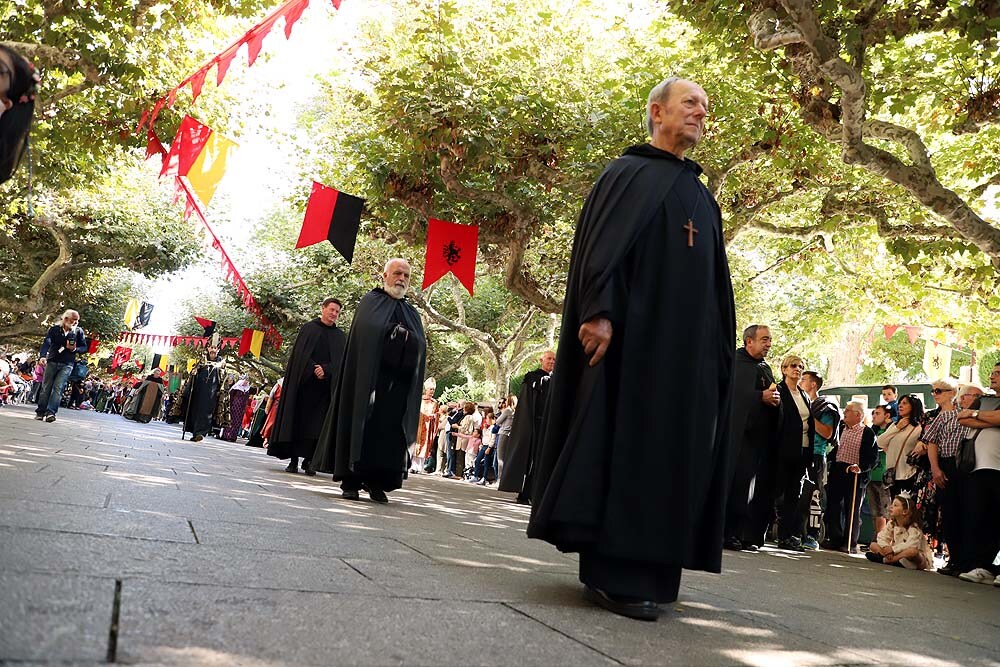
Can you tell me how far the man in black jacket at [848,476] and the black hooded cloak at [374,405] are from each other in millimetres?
5981

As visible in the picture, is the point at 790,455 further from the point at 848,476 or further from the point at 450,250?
the point at 450,250

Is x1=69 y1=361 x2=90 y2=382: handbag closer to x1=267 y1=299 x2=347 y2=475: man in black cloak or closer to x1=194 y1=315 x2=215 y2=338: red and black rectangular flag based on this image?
x1=267 y1=299 x2=347 y2=475: man in black cloak

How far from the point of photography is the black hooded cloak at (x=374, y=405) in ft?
24.5

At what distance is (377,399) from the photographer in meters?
7.62

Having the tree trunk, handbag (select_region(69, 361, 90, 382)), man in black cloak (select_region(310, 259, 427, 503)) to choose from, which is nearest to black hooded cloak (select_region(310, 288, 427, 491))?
man in black cloak (select_region(310, 259, 427, 503))

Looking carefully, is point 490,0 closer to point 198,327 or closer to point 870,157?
point 870,157

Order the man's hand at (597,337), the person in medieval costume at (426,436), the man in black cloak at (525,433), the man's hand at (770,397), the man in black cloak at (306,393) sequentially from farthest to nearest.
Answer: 1. the person in medieval costume at (426,436)
2. the man in black cloak at (525,433)
3. the man in black cloak at (306,393)
4. the man's hand at (770,397)
5. the man's hand at (597,337)

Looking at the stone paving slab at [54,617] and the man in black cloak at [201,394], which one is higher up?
the man in black cloak at [201,394]

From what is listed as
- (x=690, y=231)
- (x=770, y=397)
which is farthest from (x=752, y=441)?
(x=690, y=231)

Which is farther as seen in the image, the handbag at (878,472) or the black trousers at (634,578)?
the handbag at (878,472)

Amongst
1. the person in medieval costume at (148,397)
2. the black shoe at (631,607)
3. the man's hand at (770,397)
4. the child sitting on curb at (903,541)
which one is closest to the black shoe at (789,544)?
the child sitting on curb at (903,541)

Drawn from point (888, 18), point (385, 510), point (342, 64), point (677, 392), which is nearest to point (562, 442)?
point (677, 392)

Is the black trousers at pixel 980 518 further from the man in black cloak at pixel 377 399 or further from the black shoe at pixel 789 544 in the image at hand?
the man in black cloak at pixel 377 399

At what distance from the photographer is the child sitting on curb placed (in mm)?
8961
